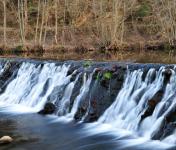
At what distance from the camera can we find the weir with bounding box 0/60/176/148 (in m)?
11.8

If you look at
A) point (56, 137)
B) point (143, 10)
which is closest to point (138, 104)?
point (56, 137)

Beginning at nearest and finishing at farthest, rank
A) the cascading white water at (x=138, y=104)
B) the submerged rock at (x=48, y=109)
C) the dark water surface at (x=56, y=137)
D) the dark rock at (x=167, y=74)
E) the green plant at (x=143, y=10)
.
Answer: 1. the dark water surface at (x=56, y=137)
2. the cascading white water at (x=138, y=104)
3. the dark rock at (x=167, y=74)
4. the submerged rock at (x=48, y=109)
5. the green plant at (x=143, y=10)

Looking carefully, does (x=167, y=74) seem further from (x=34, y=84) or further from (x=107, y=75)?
(x=34, y=84)

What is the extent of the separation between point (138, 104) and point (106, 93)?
156 cm

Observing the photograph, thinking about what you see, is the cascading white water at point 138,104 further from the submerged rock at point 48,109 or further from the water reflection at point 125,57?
the water reflection at point 125,57

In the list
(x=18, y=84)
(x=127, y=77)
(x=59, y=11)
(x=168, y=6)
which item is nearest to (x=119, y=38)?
(x=168, y=6)

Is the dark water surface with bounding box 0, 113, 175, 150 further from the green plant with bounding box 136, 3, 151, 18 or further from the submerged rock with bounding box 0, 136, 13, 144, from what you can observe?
the green plant with bounding box 136, 3, 151, 18

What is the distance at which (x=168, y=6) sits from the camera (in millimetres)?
33219

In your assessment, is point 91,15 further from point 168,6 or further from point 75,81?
point 75,81

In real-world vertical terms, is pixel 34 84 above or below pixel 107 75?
below

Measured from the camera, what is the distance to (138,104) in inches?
501

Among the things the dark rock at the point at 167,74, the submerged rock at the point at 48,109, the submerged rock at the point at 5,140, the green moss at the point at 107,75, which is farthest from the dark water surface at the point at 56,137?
the dark rock at the point at 167,74

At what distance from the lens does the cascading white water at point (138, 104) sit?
1169 cm

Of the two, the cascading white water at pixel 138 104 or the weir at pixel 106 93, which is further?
the weir at pixel 106 93
